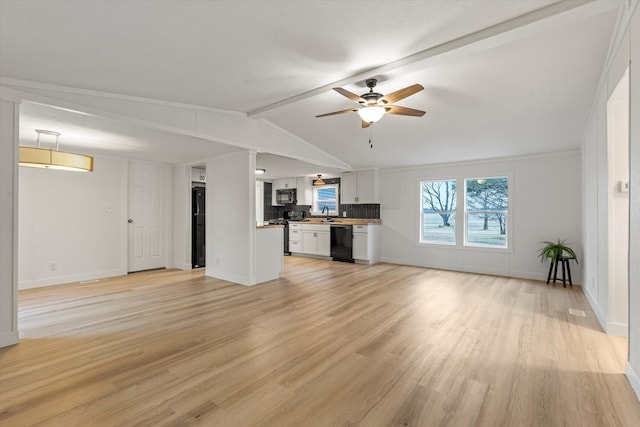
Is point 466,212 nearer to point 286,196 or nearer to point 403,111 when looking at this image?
point 403,111

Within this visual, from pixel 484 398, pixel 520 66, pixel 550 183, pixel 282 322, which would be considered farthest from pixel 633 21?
pixel 550 183

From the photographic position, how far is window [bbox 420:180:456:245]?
6230 mm

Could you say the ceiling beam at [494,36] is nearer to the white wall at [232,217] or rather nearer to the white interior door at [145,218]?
the white wall at [232,217]

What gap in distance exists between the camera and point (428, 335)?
9.15 ft

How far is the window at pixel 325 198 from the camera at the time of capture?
8070 mm

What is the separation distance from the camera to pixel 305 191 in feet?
27.4

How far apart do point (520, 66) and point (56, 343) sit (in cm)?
496

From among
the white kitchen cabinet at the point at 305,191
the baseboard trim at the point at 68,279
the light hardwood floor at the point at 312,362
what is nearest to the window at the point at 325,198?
the white kitchen cabinet at the point at 305,191

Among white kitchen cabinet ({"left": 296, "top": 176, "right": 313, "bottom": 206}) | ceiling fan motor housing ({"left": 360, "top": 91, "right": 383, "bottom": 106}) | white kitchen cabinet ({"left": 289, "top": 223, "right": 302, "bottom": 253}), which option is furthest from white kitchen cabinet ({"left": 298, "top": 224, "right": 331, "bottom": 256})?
ceiling fan motor housing ({"left": 360, "top": 91, "right": 383, "bottom": 106})

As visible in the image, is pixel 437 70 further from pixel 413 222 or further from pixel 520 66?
pixel 413 222

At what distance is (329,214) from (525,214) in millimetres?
4421

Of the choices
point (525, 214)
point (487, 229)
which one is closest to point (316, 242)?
point (487, 229)

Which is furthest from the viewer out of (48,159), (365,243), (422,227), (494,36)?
(365,243)

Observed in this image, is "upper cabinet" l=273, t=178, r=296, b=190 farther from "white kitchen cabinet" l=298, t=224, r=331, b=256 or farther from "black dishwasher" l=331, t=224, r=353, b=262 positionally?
"black dishwasher" l=331, t=224, r=353, b=262
